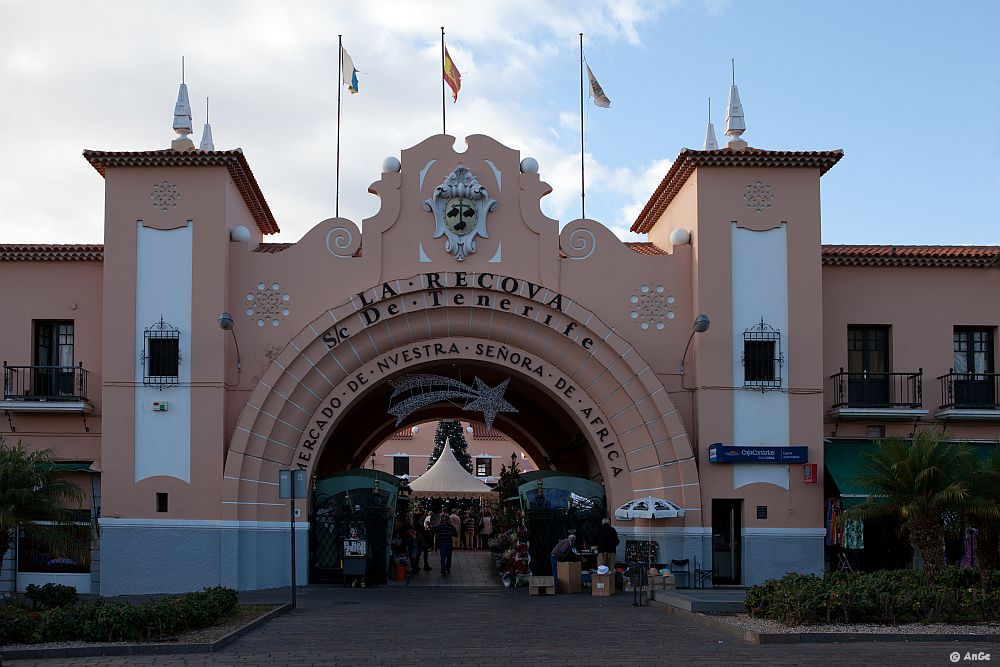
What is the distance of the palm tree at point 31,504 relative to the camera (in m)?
20.9

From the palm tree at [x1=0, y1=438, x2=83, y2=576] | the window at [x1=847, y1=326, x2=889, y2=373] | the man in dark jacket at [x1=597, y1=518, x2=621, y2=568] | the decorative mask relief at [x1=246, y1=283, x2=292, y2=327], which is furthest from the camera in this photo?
the window at [x1=847, y1=326, x2=889, y2=373]

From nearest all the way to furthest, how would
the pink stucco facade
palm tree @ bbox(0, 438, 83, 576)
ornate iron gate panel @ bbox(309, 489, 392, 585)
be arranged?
palm tree @ bbox(0, 438, 83, 576), the pink stucco facade, ornate iron gate panel @ bbox(309, 489, 392, 585)

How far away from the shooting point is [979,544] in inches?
865

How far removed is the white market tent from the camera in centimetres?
4456

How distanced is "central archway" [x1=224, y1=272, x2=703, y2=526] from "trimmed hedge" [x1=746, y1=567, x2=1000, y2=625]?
866 centimetres

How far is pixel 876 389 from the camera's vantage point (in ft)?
98.5

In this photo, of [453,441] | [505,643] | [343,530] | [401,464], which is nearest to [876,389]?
[343,530]

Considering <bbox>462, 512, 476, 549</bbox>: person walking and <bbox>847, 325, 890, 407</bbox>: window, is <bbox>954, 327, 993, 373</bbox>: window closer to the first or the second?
<bbox>847, 325, 890, 407</bbox>: window

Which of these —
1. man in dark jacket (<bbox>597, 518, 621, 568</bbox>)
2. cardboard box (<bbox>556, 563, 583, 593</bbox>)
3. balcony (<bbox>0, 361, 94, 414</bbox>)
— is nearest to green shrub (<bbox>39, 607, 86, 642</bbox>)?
cardboard box (<bbox>556, 563, 583, 593</bbox>)

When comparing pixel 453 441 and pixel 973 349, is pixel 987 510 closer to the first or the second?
pixel 973 349

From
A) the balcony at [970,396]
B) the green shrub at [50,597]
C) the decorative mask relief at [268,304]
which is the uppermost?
the decorative mask relief at [268,304]

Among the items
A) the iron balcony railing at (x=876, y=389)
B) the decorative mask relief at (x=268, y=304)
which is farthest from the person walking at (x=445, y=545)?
the iron balcony railing at (x=876, y=389)

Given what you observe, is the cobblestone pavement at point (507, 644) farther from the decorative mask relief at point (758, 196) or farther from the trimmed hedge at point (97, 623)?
the decorative mask relief at point (758, 196)

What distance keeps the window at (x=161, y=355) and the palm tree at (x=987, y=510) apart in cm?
1649
